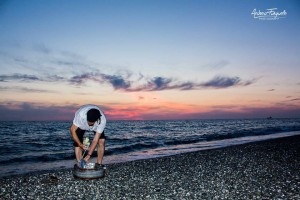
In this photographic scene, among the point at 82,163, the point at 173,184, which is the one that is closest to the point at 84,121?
the point at 82,163

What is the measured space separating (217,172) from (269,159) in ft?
13.8

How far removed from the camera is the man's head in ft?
→ 26.0

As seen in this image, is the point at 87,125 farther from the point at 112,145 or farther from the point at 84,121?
the point at 112,145

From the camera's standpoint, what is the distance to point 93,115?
7.94m

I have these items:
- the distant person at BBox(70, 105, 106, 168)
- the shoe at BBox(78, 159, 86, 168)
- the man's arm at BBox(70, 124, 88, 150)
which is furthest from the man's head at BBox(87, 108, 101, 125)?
the shoe at BBox(78, 159, 86, 168)

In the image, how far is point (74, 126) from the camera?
828cm

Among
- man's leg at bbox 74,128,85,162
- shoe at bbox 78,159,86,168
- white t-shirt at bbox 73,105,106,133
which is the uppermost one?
white t-shirt at bbox 73,105,106,133

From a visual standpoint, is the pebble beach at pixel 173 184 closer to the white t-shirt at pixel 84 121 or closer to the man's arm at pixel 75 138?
the man's arm at pixel 75 138

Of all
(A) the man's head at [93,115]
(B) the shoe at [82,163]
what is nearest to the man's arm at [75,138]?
(B) the shoe at [82,163]

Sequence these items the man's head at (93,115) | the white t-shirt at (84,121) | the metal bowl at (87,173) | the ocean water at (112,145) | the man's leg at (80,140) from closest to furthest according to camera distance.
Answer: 1. the man's head at (93,115)
2. the metal bowl at (87,173)
3. the white t-shirt at (84,121)
4. the man's leg at (80,140)
5. the ocean water at (112,145)

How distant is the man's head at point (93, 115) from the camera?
793 centimetres

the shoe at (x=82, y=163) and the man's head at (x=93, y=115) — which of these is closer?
the man's head at (x=93, y=115)

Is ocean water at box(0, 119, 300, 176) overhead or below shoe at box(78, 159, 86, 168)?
below

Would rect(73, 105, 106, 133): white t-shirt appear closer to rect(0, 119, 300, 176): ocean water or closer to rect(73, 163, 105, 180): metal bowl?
rect(73, 163, 105, 180): metal bowl
